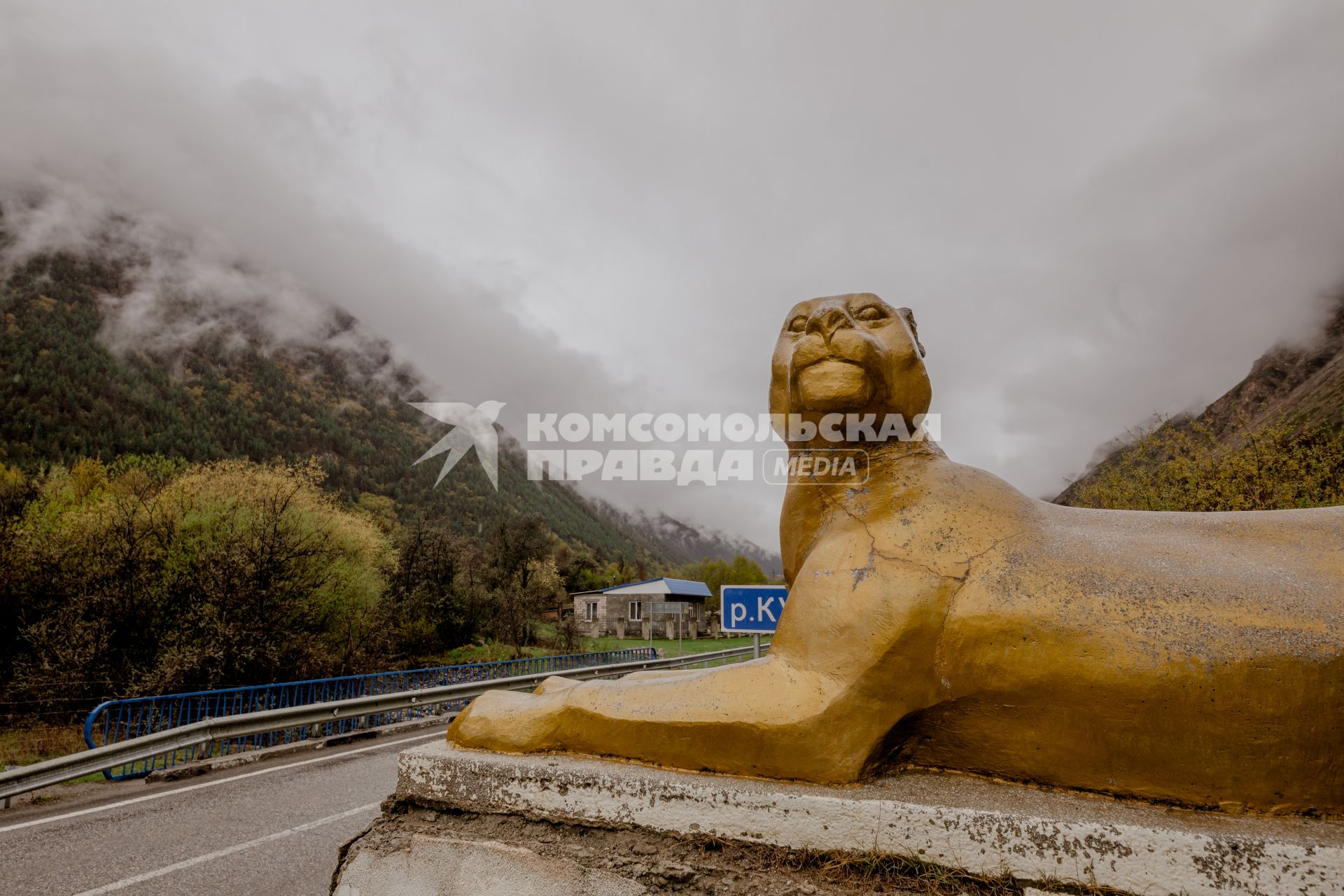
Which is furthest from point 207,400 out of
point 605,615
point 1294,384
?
point 1294,384

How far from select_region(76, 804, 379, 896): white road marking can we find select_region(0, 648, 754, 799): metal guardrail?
1545mm

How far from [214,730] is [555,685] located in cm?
807

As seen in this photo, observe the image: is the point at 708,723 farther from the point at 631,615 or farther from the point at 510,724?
the point at 631,615

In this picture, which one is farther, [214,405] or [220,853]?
[214,405]

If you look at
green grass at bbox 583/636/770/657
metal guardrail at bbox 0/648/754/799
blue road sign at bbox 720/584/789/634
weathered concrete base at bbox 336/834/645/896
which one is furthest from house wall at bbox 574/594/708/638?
weathered concrete base at bbox 336/834/645/896

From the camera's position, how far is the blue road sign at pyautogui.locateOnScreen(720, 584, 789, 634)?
998 centimetres

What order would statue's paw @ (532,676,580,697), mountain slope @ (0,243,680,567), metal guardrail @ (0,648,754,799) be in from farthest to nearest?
1. mountain slope @ (0,243,680,567)
2. metal guardrail @ (0,648,754,799)
3. statue's paw @ (532,676,580,697)

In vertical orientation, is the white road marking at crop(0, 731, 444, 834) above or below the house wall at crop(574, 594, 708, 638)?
above

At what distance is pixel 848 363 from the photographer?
2.67m

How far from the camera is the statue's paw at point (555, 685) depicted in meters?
2.83

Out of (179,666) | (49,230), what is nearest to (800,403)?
(179,666)

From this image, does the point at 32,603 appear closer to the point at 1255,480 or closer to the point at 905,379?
the point at 905,379

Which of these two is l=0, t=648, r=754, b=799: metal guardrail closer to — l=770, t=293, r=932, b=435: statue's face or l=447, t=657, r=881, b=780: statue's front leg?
l=447, t=657, r=881, b=780: statue's front leg

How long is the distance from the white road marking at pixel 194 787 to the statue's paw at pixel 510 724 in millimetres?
5848
